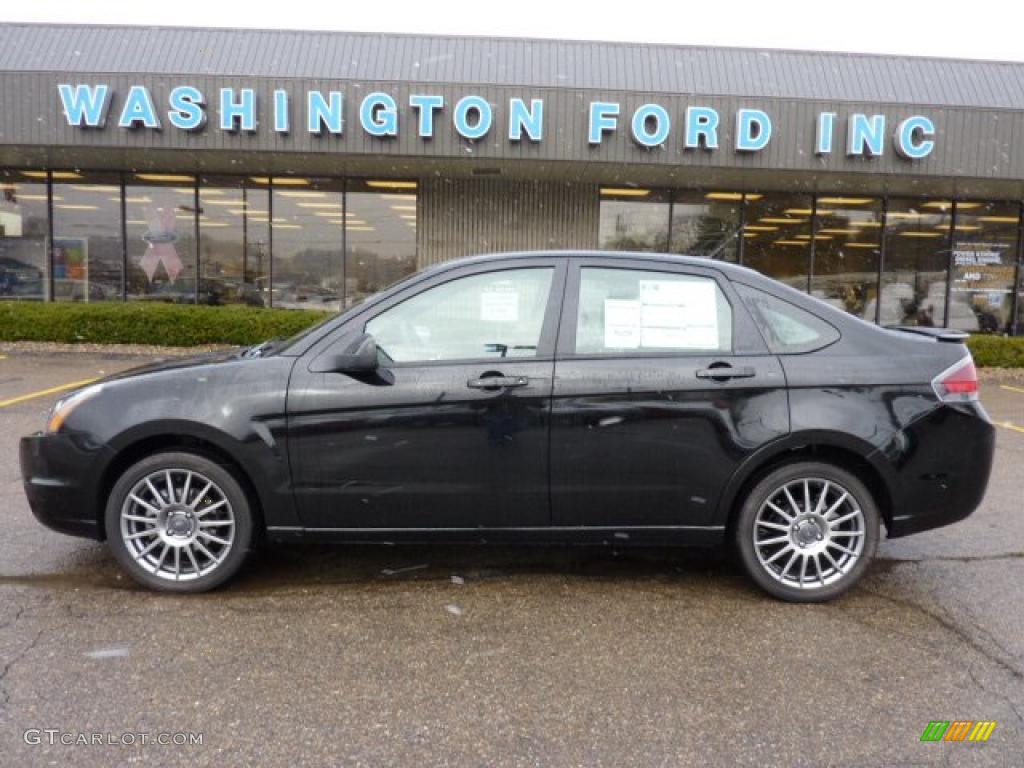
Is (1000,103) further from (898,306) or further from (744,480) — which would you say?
(744,480)

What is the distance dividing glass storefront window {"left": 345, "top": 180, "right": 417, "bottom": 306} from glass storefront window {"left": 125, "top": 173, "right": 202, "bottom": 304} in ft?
10.2

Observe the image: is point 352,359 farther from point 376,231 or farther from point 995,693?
point 376,231

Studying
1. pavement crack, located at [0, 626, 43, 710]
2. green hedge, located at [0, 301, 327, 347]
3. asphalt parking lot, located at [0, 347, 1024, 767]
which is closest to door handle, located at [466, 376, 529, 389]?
asphalt parking lot, located at [0, 347, 1024, 767]

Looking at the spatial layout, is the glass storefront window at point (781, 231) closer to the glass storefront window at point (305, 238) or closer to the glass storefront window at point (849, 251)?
the glass storefront window at point (849, 251)

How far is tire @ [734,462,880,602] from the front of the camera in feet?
12.8

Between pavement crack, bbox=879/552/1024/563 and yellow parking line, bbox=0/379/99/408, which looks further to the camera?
yellow parking line, bbox=0/379/99/408

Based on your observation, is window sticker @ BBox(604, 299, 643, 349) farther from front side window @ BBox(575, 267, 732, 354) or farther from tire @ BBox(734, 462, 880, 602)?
tire @ BBox(734, 462, 880, 602)

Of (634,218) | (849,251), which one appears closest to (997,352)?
(849,251)

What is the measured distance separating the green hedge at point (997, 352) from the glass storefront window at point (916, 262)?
2.03 metres

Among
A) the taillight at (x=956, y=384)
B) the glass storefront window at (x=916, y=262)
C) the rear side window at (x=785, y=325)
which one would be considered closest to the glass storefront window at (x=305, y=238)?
the glass storefront window at (x=916, y=262)

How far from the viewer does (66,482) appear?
387 cm

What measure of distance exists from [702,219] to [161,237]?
10758mm

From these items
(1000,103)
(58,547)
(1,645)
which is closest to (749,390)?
(1,645)

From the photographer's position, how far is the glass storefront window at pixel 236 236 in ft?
53.2
